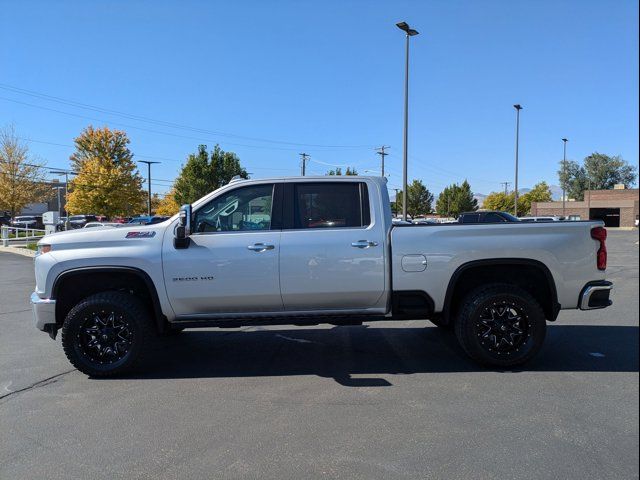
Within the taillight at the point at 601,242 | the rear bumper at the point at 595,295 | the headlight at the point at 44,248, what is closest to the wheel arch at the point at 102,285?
the headlight at the point at 44,248

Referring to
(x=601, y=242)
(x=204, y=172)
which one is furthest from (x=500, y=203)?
(x=601, y=242)

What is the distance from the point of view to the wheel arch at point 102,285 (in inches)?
204

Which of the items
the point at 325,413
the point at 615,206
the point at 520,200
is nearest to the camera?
the point at 615,206

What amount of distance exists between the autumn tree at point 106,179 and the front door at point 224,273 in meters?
40.3

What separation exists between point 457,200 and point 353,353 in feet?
229

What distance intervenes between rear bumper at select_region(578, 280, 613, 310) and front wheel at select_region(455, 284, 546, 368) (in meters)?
0.50

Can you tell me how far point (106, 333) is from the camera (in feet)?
17.3

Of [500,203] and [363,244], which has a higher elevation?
[500,203]

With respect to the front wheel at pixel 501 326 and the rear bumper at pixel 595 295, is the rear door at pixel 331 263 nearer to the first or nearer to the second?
the front wheel at pixel 501 326

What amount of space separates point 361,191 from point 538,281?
2.25 meters

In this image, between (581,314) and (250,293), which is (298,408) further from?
(581,314)

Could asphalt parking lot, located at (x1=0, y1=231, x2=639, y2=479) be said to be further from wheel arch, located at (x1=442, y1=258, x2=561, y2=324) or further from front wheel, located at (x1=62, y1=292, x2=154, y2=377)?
wheel arch, located at (x1=442, y1=258, x2=561, y2=324)

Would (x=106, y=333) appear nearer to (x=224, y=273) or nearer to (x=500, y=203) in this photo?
(x=224, y=273)

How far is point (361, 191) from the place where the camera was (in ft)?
18.3
